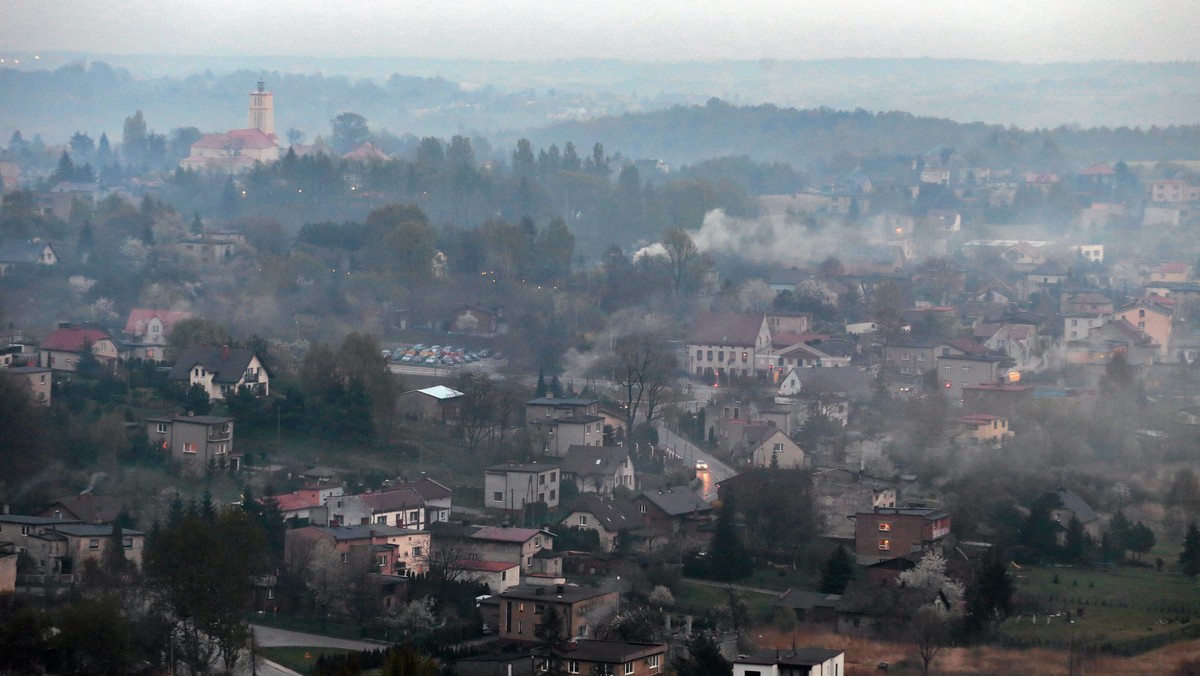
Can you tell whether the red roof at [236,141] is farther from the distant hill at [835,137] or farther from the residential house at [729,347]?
the residential house at [729,347]

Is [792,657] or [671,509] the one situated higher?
[792,657]

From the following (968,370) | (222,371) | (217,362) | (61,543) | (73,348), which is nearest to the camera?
(61,543)

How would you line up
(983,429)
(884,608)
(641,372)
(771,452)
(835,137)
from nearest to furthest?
(884,608)
(771,452)
(983,429)
(641,372)
(835,137)

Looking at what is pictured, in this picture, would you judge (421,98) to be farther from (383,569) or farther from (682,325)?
(383,569)

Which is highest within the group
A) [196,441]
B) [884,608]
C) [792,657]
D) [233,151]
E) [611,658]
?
[792,657]

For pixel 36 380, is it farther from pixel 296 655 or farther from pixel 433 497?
pixel 296 655

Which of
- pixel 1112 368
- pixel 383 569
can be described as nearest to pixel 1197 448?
pixel 1112 368

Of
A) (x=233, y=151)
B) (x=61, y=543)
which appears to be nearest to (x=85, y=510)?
(x=61, y=543)

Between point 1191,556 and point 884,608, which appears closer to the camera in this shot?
point 884,608
